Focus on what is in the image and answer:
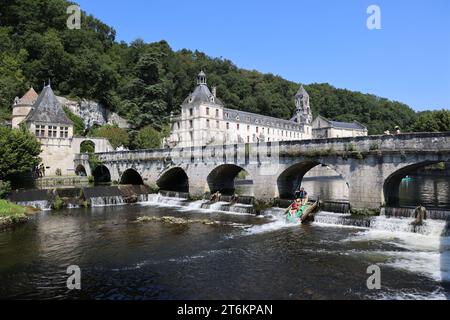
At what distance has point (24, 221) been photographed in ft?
94.6

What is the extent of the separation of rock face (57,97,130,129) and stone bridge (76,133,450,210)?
2591 centimetres

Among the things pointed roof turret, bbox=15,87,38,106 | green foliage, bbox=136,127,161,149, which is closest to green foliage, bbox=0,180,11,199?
pointed roof turret, bbox=15,87,38,106

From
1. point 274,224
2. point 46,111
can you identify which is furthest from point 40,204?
point 274,224

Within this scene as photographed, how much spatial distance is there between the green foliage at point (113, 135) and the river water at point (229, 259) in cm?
3960

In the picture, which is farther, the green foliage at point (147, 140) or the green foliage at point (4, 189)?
the green foliage at point (147, 140)

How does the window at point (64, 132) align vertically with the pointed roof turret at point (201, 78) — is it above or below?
below

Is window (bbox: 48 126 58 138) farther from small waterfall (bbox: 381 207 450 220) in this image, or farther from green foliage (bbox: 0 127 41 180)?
small waterfall (bbox: 381 207 450 220)

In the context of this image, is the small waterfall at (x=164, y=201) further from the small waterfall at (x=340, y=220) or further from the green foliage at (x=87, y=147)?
the green foliage at (x=87, y=147)

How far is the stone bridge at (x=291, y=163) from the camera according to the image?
24.2 meters

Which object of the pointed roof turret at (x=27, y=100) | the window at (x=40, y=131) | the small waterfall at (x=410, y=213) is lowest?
the small waterfall at (x=410, y=213)

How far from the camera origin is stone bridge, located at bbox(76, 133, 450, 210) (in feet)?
79.5

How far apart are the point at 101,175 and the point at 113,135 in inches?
514

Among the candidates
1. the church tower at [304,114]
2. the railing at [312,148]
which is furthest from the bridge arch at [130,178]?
the church tower at [304,114]
